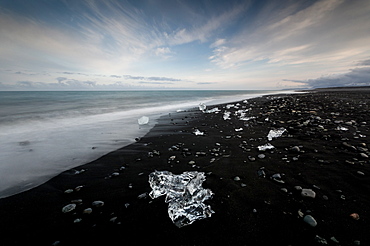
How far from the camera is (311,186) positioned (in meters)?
2.88

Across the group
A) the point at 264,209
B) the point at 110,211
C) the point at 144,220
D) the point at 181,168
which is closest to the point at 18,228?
the point at 110,211

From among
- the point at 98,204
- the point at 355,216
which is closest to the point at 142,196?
the point at 98,204

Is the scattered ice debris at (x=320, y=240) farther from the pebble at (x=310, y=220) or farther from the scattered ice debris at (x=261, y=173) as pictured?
the scattered ice debris at (x=261, y=173)

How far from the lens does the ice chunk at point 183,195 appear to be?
7.68 ft

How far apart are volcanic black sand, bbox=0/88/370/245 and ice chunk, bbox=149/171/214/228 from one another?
0.38 ft

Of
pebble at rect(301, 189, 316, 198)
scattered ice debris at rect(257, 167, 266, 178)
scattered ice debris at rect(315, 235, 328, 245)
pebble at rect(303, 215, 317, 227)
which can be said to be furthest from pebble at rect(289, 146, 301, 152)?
scattered ice debris at rect(315, 235, 328, 245)

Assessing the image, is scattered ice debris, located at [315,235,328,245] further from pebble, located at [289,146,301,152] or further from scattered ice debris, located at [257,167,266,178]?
pebble, located at [289,146,301,152]

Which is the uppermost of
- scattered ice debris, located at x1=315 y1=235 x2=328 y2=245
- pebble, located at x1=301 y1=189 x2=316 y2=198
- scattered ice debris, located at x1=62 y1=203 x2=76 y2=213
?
scattered ice debris, located at x1=315 y1=235 x2=328 y2=245

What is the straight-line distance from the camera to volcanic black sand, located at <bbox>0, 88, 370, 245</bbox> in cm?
205

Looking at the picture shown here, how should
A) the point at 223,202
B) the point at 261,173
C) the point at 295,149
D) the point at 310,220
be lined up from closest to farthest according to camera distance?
the point at 310,220
the point at 223,202
the point at 261,173
the point at 295,149

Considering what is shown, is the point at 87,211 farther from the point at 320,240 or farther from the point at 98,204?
the point at 320,240

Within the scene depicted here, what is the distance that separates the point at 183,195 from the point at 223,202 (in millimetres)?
714

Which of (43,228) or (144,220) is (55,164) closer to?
(43,228)

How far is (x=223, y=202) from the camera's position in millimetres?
2654
